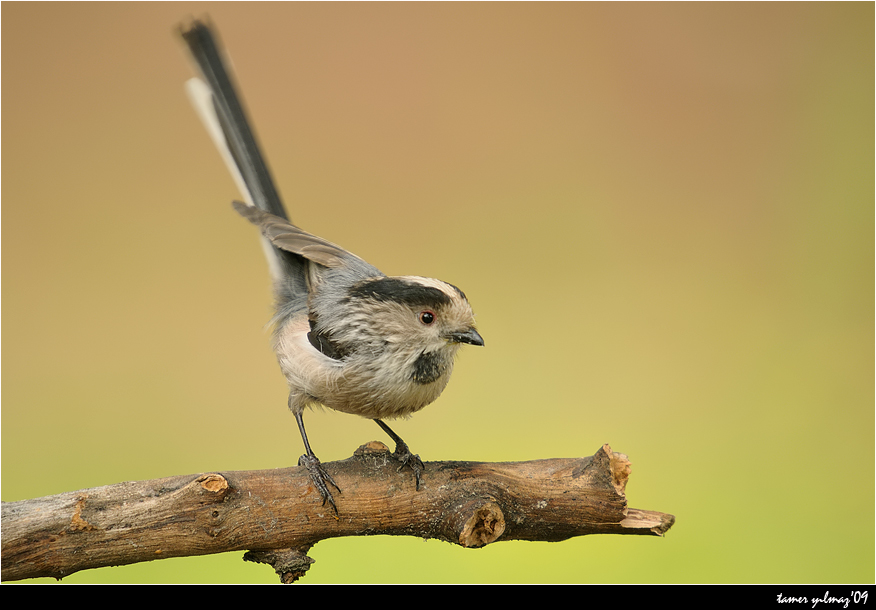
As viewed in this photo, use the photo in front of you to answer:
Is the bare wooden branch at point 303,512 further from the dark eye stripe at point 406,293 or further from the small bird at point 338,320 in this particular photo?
the dark eye stripe at point 406,293

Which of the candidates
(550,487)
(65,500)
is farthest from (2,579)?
(550,487)

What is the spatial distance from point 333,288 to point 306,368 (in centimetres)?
23

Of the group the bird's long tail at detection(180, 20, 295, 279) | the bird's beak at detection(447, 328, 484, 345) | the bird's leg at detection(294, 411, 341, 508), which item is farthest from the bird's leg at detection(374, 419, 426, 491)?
the bird's long tail at detection(180, 20, 295, 279)

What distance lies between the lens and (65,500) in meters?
1.38

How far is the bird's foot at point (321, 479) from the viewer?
157cm

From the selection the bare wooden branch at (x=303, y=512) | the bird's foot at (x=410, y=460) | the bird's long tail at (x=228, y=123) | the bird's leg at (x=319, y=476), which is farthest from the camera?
the bird's long tail at (x=228, y=123)

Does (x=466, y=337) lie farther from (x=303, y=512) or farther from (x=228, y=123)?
(x=228, y=123)

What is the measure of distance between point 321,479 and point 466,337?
0.47m

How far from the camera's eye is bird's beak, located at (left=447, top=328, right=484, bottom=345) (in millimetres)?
1653

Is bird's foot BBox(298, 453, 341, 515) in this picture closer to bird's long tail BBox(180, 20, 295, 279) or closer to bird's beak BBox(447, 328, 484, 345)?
bird's beak BBox(447, 328, 484, 345)

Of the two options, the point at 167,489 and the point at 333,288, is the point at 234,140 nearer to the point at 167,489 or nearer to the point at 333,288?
the point at 333,288

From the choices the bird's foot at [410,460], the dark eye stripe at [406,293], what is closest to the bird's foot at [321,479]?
the bird's foot at [410,460]

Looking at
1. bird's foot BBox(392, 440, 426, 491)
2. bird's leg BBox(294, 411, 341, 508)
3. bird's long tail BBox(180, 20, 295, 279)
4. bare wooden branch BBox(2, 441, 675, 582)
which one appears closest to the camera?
bare wooden branch BBox(2, 441, 675, 582)
